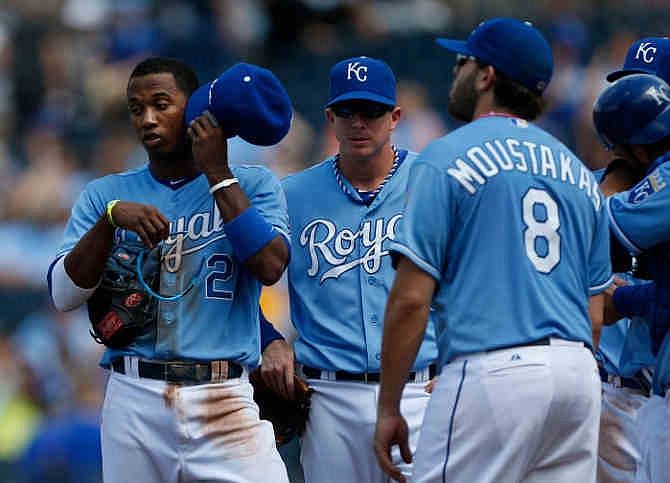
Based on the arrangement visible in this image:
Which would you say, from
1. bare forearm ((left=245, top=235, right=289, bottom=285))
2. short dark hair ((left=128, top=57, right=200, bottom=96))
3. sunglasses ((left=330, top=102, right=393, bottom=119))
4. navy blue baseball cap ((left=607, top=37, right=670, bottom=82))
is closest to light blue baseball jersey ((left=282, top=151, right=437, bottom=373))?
sunglasses ((left=330, top=102, right=393, bottom=119))

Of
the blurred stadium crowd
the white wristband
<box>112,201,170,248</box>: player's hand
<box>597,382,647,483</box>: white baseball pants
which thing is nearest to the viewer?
<box>112,201,170,248</box>: player's hand

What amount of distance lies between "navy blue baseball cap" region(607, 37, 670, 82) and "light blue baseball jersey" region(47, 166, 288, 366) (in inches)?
67.3

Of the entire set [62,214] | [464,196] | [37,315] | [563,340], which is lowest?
[37,315]

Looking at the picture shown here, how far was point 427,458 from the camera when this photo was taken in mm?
3480

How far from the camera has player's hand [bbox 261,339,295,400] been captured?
4.84 m

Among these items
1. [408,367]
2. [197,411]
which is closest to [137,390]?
[197,411]

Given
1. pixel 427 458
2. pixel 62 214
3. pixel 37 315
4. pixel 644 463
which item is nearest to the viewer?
pixel 427 458

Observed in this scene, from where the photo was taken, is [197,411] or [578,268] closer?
[578,268]

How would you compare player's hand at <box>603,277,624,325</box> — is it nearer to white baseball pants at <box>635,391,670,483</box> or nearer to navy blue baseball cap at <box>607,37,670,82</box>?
white baseball pants at <box>635,391,670,483</box>

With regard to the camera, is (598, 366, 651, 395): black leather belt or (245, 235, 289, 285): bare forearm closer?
A: (245, 235, 289, 285): bare forearm

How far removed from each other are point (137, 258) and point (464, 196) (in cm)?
132

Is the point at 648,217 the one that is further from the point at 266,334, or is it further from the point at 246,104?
the point at 266,334

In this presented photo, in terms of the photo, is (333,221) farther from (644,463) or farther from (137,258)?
(644,463)

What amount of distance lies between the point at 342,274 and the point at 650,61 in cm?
167
